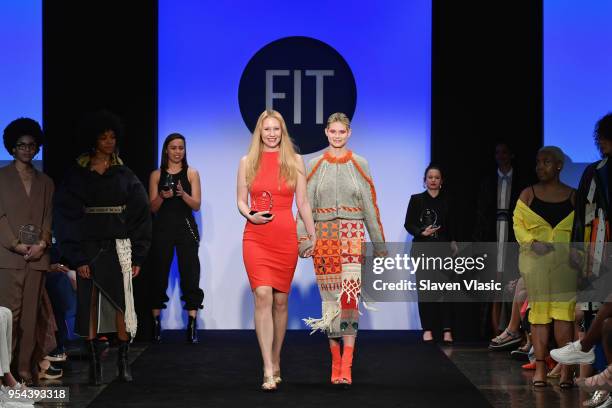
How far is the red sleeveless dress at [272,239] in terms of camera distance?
5.99 metres

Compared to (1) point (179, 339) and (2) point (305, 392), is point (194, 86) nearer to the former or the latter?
(1) point (179, 339)

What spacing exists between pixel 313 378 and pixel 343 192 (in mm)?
1157

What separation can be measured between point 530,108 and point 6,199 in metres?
4.37

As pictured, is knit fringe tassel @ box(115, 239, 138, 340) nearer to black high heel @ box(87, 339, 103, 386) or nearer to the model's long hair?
black high heel @ box(87, 339, 103, 386)

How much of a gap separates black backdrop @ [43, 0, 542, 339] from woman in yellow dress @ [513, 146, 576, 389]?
88.2 inches

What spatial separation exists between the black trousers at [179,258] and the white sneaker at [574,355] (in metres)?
3.41

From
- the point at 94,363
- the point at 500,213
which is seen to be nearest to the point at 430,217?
the point at 500,213

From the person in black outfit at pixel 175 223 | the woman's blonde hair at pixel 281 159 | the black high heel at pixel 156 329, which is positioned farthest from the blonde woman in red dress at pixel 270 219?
the black high heel at pixel 156 329

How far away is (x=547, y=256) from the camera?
6.27 metres

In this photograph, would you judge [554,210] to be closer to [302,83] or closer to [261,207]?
[261,207]

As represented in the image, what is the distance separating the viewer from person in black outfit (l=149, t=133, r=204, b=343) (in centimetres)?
829

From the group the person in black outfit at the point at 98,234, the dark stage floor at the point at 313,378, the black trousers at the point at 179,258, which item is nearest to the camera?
the dark stage floor at the point at 313,378

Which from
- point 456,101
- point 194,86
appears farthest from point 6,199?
point 456,101

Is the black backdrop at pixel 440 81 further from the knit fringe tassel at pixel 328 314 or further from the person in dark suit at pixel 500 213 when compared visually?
the knit fringe tassel at pixel 328 314
